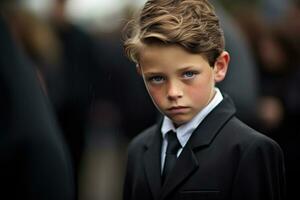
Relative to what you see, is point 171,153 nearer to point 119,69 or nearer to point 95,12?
point 119,69

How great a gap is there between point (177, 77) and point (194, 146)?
11.0 inches

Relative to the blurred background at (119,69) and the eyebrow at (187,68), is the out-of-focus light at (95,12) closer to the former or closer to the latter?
the blurred background at (119,69)

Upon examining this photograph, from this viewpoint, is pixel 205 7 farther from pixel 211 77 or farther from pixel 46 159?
pixel 46 159

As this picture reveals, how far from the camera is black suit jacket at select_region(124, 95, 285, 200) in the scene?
3.94 m

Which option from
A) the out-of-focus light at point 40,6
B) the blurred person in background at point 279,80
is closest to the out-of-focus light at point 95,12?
the out-of-focus light at point 40,6

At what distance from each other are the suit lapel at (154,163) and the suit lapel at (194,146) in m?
0.06

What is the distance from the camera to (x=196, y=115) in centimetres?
410

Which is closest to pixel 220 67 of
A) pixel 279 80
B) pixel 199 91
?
pixel 199 91

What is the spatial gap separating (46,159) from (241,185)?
0.72 metres

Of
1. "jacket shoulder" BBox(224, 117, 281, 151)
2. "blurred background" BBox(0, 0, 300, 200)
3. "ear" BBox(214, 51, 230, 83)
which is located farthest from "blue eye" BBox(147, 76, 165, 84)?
"blurred background" BBox(0, 0, 300, 200)

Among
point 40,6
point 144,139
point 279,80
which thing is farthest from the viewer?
point 40,6

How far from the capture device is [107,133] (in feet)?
41.7

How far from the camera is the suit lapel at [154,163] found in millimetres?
4117

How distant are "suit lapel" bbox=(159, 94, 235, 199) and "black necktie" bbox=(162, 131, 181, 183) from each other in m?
0.06
